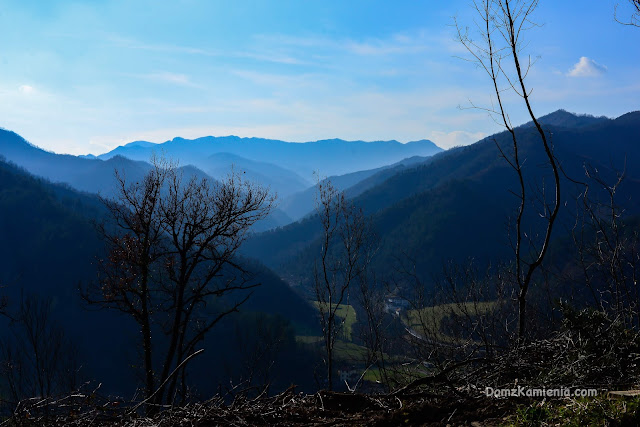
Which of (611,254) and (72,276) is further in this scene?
(72,276)

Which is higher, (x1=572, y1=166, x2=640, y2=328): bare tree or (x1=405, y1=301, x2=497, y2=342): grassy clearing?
(x1=572, y1=166, x2=640, y2=328): bare tree

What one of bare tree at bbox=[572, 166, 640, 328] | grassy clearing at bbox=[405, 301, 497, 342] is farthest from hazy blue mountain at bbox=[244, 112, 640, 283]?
bare tree at bbox=[572, 166, 640, 328]

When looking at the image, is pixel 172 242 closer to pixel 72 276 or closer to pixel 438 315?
pixel 438 315

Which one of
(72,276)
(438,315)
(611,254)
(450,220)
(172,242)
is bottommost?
(72,276)

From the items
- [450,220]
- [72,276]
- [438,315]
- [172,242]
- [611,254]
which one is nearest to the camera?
[611,254]

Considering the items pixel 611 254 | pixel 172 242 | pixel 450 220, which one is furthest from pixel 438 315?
pixel 450 220

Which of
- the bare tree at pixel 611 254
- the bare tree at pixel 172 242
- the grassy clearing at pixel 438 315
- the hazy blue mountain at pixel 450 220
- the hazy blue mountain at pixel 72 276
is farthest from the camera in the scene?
the hazy blue mountain at pixel 450 220

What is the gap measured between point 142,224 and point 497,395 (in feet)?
31.0

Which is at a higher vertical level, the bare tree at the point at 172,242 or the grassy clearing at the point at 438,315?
the bare tree at the point at 172,242

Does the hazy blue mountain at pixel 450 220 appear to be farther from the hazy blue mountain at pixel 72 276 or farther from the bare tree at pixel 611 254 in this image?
the bare tree at pixel 611 254

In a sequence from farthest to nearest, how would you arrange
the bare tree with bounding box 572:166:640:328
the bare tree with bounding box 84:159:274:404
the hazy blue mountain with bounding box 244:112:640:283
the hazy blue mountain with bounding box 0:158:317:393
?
the hazy blue mountain with bounding box 244:112:640:283 → the hazy blue mountain with bounding box 0:158:317:393 → the bare tree with bounding box 84:159:274:404 → the bare tree with bounding box 572:166:640:328

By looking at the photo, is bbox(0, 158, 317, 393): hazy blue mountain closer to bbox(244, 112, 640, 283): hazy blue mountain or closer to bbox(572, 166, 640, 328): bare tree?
bbox(244, 112, 640, 283): hazy blue mountain

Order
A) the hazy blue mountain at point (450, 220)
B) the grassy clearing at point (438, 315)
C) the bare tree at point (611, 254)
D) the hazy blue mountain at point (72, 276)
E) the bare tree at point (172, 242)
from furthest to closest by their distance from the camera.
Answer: the hazy blue mountain at point (450, 220) → the hazy blue mountain at point (72, 276) → the bare tree at point (172, 242) → the grassy clearing at point (438, 315) → the bare tree at point (611, 254)

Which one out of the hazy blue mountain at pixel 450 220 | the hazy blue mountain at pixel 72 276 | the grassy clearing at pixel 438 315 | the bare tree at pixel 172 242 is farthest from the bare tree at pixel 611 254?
the hazy blue mountain at pixel 450 220
